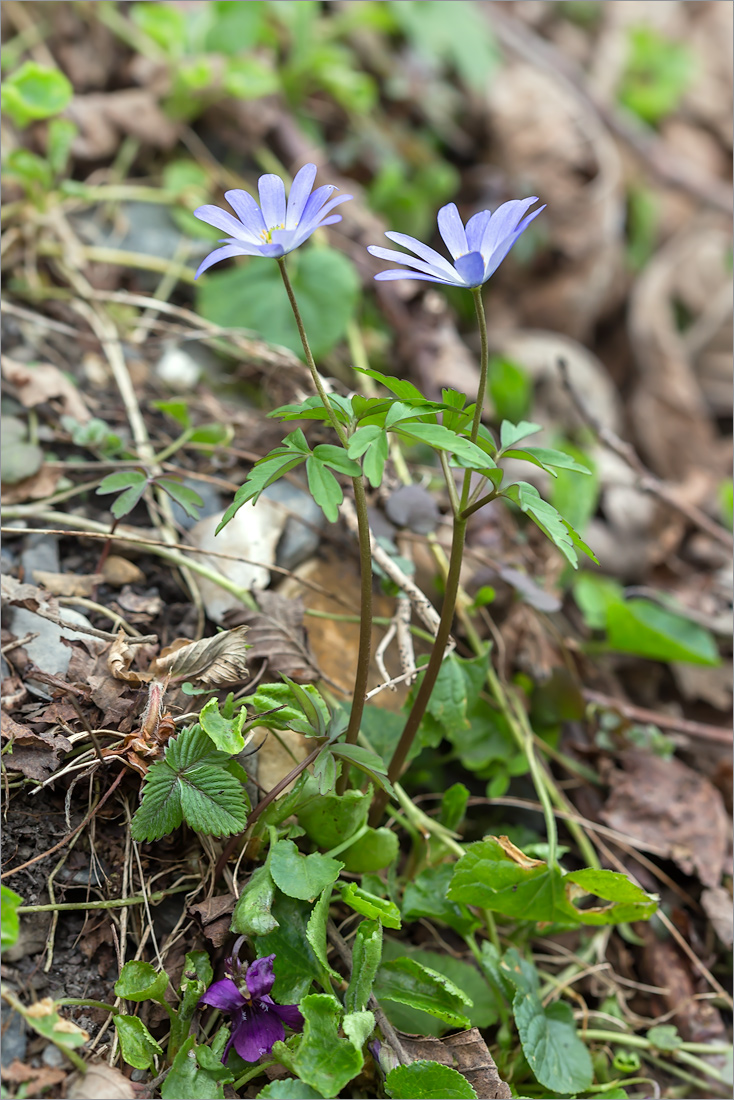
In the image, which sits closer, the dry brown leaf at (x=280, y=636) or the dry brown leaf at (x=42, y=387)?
the dry brown leaf at (x=280, y=636)

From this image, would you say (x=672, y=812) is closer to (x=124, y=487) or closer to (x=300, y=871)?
(x=300, y=871)

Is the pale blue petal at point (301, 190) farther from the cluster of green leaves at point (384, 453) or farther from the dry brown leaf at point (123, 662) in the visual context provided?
the dry brown leaf at point (123, 662)

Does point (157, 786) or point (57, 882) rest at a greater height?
point (157, 786)

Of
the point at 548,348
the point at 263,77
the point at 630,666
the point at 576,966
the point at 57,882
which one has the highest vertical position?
the point at 263,77

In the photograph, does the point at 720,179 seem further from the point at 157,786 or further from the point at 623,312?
the point at 157,786

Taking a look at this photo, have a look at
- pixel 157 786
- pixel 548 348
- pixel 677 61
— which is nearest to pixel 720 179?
pixel 677 61

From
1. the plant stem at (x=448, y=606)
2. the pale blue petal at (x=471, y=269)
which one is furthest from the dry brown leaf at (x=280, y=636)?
the pale blue petal at (x=471, y=269)

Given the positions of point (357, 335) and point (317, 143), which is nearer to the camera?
point (357, 335)
